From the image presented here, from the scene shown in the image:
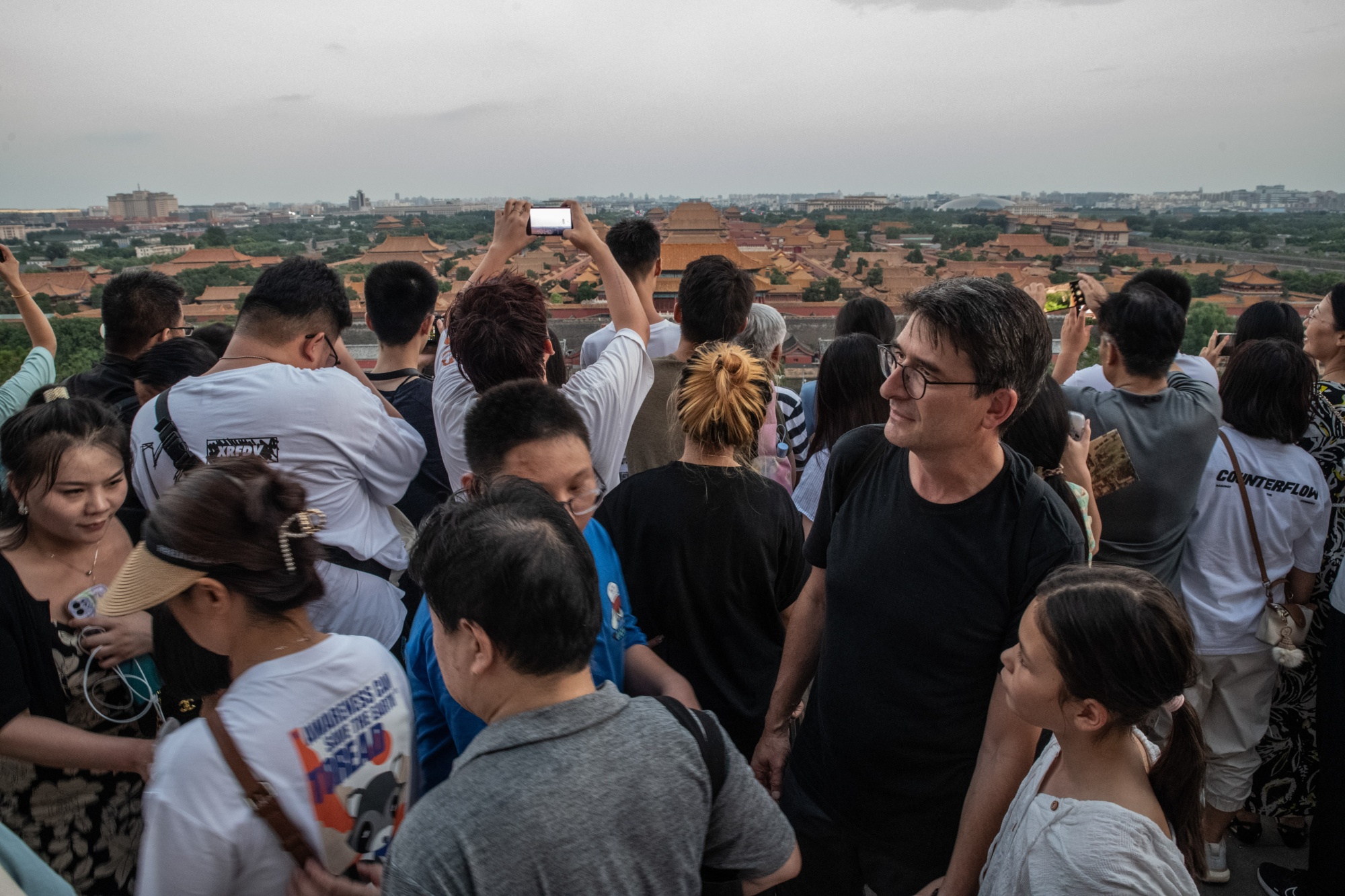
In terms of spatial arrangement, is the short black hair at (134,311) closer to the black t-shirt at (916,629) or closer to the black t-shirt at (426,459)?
the black t-shirt at (426,459)

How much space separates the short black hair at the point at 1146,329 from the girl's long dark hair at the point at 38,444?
8.58 feet

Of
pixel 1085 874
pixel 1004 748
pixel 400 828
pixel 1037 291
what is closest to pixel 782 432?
pixel 1037 291

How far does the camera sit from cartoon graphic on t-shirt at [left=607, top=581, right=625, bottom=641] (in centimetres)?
146

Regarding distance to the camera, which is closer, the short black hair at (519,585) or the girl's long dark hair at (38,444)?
the short black hair at (519,585)

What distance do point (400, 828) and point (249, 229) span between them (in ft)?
47.4

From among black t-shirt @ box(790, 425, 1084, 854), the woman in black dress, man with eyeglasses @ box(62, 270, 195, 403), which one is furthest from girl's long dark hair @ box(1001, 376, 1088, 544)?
man with eyeglasses @ box(62, 270, 195, 403)

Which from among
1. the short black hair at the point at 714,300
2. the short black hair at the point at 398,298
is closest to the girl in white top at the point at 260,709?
the short black hair at the point at 398,298

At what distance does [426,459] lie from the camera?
237cm

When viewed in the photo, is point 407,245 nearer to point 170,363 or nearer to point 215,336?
point 215,336

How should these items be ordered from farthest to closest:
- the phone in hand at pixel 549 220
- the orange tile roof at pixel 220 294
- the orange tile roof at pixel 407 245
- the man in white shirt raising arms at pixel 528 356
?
1. the orange tile roof at pixel 407 245
2. the orange tile roof at pixel 220 294
3. the phone in hand at pixel 549 220
4. the man in white shirt raising arms at pixel 528 356

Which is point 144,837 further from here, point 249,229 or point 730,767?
point 249,229

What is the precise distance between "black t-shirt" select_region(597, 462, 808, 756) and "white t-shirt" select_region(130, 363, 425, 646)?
55 cm

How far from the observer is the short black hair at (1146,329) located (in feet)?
7.39

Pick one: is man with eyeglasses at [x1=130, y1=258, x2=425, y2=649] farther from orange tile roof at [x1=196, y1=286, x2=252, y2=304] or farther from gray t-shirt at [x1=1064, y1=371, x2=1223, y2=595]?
orange tile roof at [x1=196, y1=286, x2=252, y2=304]
